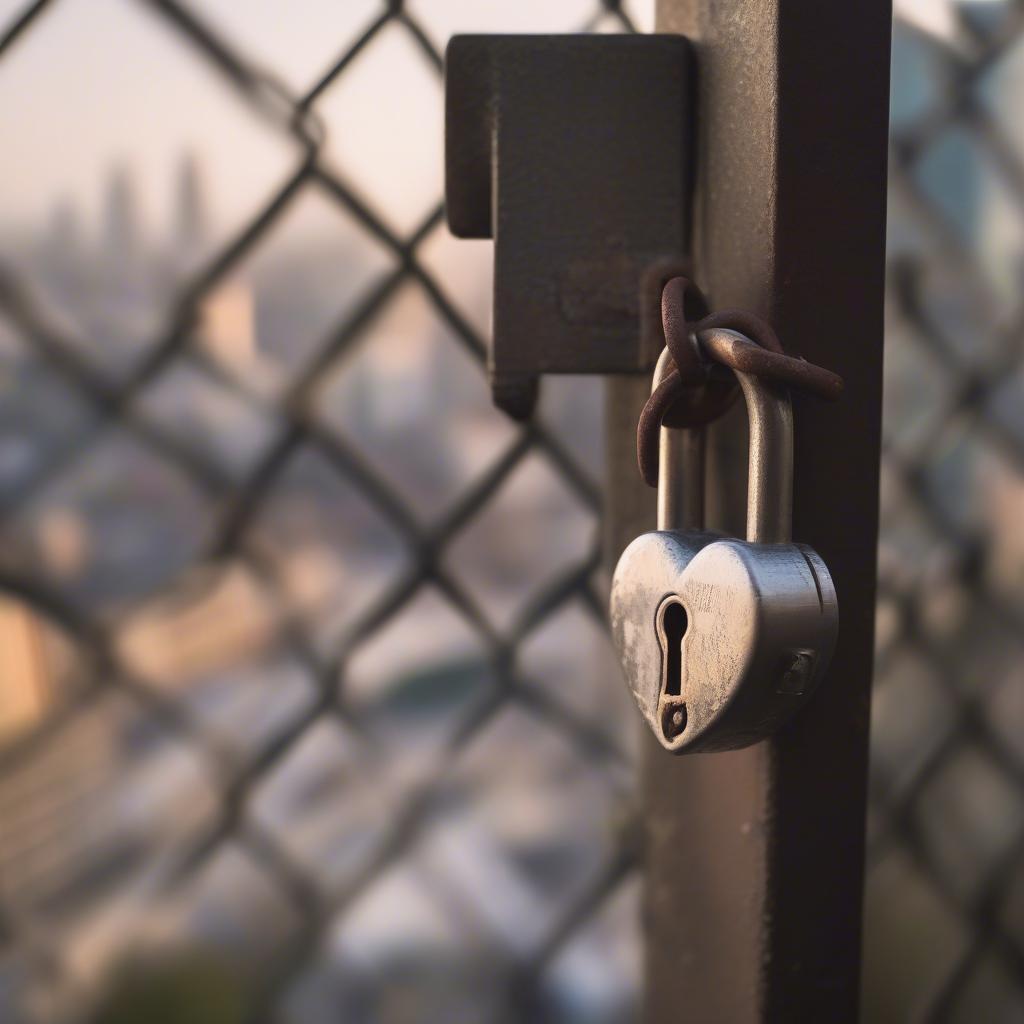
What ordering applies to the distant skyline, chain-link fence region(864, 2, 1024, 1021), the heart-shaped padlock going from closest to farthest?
the heart-shaped padlock, the distant skyline, chain-link fence region(864, 2, 1024, 1021)

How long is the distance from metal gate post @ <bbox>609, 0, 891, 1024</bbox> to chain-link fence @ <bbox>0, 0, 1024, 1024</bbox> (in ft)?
0.53

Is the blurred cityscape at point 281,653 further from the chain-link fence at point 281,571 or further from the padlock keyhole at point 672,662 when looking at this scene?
the padlock keyhole at point 672,662

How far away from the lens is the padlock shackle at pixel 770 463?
344mm

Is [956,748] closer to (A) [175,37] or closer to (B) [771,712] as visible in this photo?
(B) [771,712]

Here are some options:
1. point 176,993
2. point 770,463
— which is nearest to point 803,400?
point 770,463

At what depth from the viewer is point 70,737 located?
0.53 metres

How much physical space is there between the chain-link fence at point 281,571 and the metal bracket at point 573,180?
0.14 metres

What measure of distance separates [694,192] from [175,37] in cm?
28

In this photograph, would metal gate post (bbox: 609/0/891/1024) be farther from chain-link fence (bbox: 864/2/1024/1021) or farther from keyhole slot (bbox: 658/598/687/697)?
chain-link fence (bbox: 864/2/1024/1021)

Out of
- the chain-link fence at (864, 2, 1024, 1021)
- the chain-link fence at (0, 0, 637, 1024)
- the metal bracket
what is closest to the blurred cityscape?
the chain-link fence at (0, 0, 637, 1024)

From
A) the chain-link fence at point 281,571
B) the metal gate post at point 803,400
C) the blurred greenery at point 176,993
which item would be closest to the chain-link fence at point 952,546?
the chain-link fence at point 281,571

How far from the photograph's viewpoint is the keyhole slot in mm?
350

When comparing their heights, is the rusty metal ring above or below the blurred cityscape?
above

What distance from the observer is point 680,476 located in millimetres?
378
